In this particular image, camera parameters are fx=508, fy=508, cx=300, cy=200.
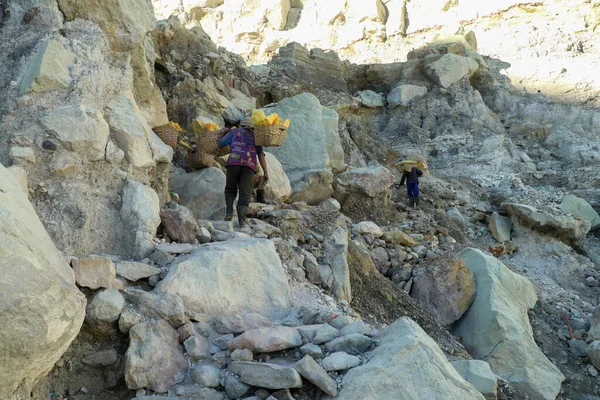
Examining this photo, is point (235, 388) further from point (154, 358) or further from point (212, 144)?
point (212, 144)

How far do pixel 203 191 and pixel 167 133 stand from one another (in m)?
0.83

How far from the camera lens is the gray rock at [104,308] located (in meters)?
3.01

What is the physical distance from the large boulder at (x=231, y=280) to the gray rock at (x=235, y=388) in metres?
0.77

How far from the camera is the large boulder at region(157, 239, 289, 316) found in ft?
11.3

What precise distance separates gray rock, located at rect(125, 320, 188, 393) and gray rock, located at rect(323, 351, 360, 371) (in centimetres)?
82

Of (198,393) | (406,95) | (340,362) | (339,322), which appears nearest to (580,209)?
(406,95)

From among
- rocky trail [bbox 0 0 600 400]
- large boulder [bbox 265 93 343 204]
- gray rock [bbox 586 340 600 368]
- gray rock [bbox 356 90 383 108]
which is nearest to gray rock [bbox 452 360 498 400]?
rocky trail [bbox 0 0 600 400]

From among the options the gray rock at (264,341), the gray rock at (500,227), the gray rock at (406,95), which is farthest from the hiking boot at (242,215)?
the gray rock at (406,95)

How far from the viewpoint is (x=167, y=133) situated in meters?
6.09

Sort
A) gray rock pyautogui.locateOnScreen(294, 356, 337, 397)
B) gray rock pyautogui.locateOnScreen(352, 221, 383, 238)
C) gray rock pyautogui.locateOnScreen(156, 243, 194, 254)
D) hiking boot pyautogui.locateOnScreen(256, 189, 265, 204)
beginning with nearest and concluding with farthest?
gray rock pyautogui.locateOnScreen(294, 356, 337, 397) → gray rock pyautogui.locateOnScreen(156, 243, 194, 254) → hiking boot pyautogui.locateOnScreen(256, 189, 265, 204) → gray rock pyautogui.locateOnScreen(352, 221, 383, 238)

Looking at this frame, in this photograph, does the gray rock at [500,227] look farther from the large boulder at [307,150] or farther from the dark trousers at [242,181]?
the dark trousers at [242,181]

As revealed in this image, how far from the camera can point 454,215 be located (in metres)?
9.88

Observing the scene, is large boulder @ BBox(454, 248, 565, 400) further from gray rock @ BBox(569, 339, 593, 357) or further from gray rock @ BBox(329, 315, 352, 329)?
gray rock @ BBox(329, 315, 352, 329)

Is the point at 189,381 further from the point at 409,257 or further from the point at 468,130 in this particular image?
the point at 468,130
